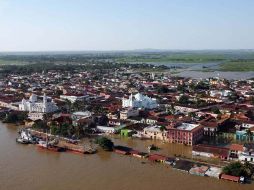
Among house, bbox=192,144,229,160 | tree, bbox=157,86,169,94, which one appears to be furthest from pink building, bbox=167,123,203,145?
tree, bbox=157,86,169,94

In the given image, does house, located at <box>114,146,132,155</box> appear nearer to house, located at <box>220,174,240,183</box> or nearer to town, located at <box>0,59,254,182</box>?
town, located at <box>0,59,254,182</box>

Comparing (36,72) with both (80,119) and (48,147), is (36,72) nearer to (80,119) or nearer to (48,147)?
(80,119)

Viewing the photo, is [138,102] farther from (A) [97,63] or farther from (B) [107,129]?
(A) [97,63]

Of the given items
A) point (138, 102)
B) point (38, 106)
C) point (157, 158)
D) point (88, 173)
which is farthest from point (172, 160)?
point (38, 106)

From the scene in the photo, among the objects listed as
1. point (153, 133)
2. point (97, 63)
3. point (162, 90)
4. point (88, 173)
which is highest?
point (97, 63)

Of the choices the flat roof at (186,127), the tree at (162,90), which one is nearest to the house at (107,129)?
the flat roof at (186,127)
